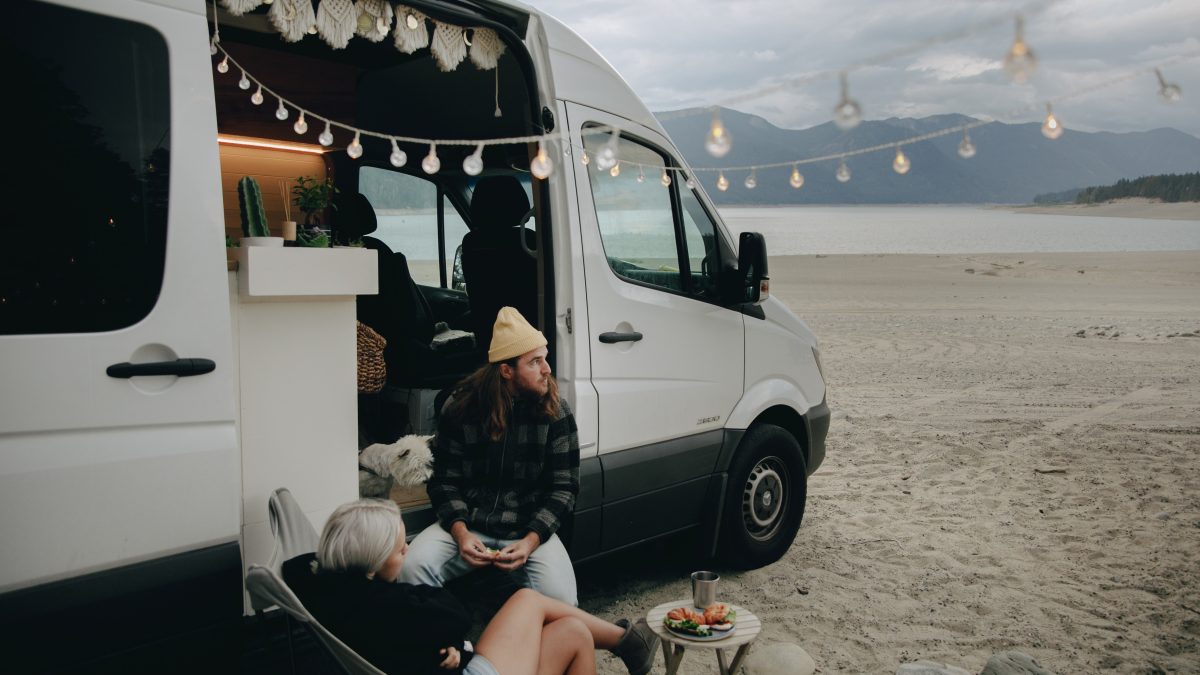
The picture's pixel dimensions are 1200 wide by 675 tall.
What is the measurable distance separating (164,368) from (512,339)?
137 cm

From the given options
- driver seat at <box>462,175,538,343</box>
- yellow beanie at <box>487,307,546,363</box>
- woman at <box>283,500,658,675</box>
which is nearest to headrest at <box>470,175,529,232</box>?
driver seat at <box>462,175,538,343</box>

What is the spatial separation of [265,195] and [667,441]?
4.18 m

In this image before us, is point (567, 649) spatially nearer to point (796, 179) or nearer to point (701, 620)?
point (701, 620)

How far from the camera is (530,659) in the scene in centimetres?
296

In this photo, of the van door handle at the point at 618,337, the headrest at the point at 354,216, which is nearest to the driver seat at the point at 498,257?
the van door handle at the point at 618,337

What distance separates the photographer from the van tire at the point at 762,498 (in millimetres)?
4836

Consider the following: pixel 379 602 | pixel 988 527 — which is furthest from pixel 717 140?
pixel 988 527

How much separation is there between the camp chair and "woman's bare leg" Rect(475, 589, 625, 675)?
1.54 feet

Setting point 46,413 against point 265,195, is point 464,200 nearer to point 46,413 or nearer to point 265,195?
point 265,195

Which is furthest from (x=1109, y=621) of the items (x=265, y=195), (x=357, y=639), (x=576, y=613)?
(x=265, y=195)

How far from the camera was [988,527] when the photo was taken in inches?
231

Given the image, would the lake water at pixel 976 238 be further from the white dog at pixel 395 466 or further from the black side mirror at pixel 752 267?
the white dog at pixel 395 466

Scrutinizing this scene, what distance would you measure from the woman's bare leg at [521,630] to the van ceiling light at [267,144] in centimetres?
485

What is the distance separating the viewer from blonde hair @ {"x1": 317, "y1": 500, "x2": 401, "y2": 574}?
266 cm
